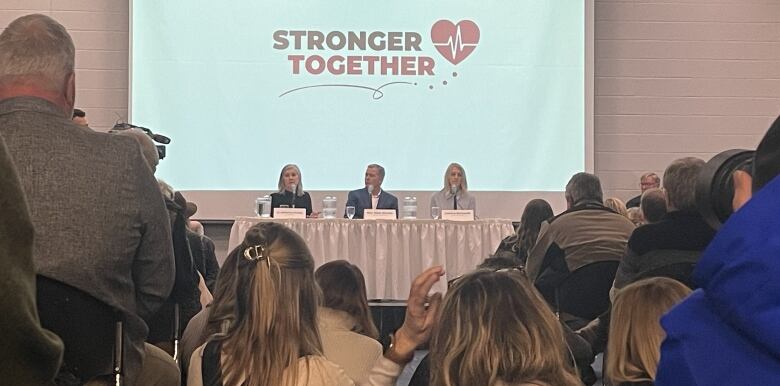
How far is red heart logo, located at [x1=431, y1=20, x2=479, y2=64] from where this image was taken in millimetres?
8375

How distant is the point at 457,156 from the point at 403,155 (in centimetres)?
44

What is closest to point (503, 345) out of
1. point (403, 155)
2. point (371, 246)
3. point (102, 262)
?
point (102, 262)

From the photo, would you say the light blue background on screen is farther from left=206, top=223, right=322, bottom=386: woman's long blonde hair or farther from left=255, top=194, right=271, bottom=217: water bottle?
left=206, top=223, right=322, bottom=386: woman's long blonde hair

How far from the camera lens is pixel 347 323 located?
2.85 metres

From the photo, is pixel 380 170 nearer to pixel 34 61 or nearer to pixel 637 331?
pixel 637 331

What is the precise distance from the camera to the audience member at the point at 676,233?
341cm

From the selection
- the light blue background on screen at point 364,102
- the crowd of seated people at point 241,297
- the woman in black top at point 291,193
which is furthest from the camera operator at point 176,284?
the light blue background on screen at point 364,102

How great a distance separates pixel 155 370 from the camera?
2.38 metres

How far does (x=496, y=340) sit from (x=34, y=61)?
1066 millimetres

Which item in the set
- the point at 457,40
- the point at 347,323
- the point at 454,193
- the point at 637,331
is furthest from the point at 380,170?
the point at 637,331

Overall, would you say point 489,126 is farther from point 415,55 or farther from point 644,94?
point 644,94

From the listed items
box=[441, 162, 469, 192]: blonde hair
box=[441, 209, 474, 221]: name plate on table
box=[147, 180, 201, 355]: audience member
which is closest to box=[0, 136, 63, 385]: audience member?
box=[147, 180, 201, 355]: audience member

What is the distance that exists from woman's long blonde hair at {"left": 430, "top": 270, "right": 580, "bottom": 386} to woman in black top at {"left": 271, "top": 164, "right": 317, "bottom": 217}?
5776 millimetres

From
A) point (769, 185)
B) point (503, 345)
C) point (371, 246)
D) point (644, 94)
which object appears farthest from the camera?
point (644, 94)
